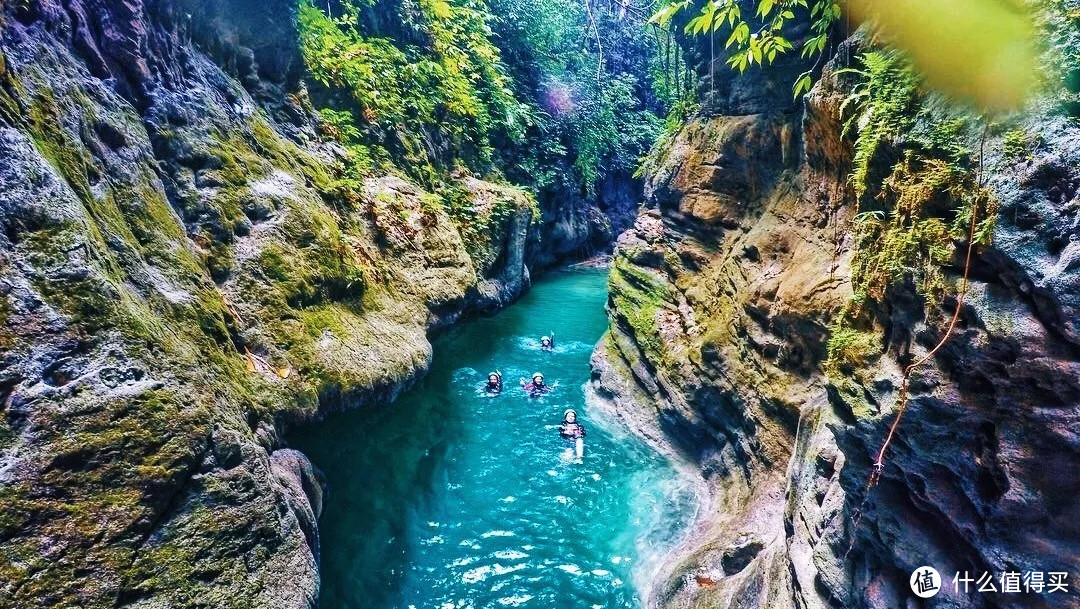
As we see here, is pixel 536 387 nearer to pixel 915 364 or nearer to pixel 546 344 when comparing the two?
pixel 546 344

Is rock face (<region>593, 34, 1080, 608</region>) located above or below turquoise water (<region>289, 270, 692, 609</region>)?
above

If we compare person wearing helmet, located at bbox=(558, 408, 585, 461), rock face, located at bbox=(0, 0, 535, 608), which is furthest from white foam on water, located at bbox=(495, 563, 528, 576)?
person wearing helmet, located at bbox=(558, 408, 585, 461)

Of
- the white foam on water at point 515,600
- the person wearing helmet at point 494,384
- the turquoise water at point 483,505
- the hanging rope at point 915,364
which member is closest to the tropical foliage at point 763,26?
the hanging rope at point 915,364

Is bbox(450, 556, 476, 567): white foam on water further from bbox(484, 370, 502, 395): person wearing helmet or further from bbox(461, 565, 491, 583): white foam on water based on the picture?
bbox(484, 370, 502, 395): person wearing helmet

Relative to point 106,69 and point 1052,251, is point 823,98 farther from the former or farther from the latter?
point 106,69

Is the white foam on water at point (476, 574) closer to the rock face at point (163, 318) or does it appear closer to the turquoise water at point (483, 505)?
the turquoise water at point (483, 505)

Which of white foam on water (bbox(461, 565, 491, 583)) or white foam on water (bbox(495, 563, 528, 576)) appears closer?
white foam on water (bbox(461, 565, 491, 583))
